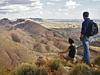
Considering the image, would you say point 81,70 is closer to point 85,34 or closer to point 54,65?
point 85,34

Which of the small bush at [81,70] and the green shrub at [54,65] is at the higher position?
the small bush at [81,70]

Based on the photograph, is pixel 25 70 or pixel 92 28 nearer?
pixel 25 70

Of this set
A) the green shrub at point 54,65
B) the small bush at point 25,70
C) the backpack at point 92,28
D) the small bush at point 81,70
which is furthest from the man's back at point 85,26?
the small bush at point 25,70

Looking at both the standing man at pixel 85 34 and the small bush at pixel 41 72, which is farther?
the standing man at pixel 85 34

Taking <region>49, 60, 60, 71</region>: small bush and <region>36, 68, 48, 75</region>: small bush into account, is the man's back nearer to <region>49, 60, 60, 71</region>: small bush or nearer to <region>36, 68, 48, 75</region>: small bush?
<region>49, 60, 60, 71</region>: small bush

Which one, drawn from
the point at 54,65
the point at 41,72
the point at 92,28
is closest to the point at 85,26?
the point at 92,28

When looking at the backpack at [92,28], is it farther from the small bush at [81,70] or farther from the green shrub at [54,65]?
the green shrub at [54,65]

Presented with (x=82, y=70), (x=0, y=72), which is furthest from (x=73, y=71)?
(x=0, y=72)

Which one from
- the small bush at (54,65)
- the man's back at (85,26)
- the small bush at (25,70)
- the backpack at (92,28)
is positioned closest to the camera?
the small bush at (25,70)

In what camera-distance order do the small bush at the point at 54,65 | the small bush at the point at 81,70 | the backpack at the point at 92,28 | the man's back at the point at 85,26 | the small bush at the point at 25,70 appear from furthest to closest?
1. the small bush at the point at 54,65
2. the man's back at the point at 85,26
3. the backpack at the point at 92,28
4. the small bush at the point at 25,70
5. the small bush at the point at 81,70

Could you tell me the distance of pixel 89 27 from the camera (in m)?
18.5

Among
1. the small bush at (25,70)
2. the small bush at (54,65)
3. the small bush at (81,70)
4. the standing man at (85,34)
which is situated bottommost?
the small bush at (54,65)

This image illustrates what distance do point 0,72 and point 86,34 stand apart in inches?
184

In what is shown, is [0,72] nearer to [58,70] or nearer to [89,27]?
[58,70]
